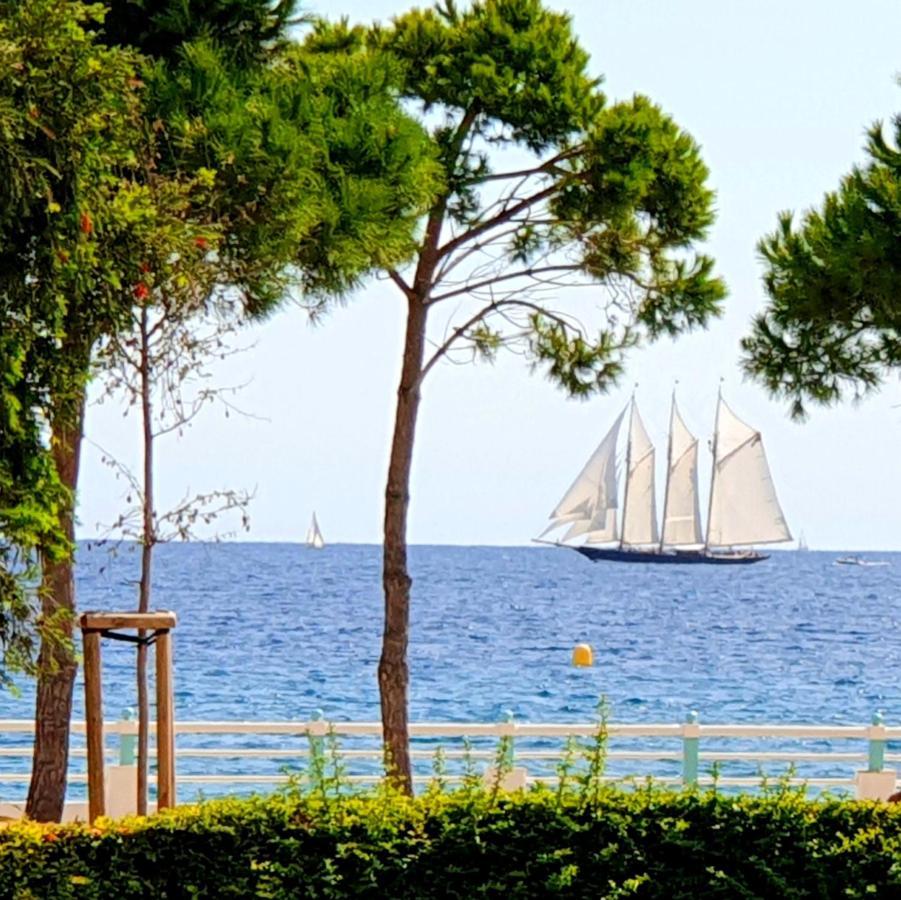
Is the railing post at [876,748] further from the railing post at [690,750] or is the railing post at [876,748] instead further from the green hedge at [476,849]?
the green hedge at [476,849]

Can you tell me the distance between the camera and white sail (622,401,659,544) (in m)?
74.4

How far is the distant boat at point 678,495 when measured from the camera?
238 feet

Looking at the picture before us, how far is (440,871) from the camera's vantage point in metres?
6.30

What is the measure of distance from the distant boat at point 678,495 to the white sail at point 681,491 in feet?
0.14

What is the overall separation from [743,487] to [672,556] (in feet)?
29.3

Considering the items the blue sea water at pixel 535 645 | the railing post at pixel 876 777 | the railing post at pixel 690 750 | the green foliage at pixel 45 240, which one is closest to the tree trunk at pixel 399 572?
the railing post at pixel 690 750

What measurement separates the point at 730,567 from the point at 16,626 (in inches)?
3561

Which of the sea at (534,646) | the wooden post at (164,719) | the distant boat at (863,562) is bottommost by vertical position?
the sea at (534,646)

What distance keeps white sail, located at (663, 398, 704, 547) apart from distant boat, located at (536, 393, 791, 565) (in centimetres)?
4

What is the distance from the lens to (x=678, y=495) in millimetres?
76250

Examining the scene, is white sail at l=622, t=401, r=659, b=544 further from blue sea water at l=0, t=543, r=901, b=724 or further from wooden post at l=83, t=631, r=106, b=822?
wooden post at l=83, t=631, r=106, b=822

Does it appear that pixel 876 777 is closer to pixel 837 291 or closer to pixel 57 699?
pixel 837 291

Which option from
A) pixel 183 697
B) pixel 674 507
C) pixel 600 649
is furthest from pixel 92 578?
Answer: pixel 183 697

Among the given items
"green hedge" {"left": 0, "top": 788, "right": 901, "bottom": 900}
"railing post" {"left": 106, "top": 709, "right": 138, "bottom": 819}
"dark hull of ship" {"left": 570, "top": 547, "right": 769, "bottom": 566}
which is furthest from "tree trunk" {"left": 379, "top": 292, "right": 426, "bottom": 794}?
"dark hull of ship" {"left": 570, "top": 547, "right": 769, "bottom": 566}
